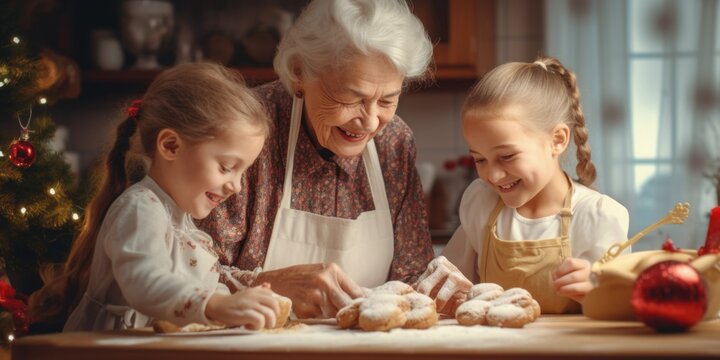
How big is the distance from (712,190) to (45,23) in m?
2.96

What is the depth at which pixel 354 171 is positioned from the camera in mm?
2100

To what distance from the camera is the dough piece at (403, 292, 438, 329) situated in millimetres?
1354

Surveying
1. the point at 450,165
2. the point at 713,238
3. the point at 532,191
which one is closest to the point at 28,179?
the point at 532,191

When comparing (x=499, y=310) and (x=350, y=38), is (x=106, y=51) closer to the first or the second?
(x=350, y=38)

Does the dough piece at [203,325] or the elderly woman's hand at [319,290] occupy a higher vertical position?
the dough piece at [203,325]

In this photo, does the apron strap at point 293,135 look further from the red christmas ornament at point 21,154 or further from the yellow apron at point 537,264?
the red christmas ornament at point 21,154

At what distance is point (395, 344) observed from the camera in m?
1.16

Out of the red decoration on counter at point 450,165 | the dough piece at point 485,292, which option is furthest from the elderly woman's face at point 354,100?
the red decoration on counter at point 450,165

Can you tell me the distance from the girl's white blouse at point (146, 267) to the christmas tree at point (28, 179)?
0.72m

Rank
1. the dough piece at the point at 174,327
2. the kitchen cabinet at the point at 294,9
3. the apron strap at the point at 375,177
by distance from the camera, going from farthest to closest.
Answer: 1. the kitchen cabinet at the point at 294,9
2. the apron strap at the point at 375,177
3. the dough piece at the point at 174,327

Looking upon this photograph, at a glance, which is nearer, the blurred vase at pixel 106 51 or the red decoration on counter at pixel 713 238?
the red decoration on counter at pixel 713 238

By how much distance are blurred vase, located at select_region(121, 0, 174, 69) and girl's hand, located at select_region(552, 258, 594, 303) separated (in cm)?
275

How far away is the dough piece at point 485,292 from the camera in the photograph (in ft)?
4.86

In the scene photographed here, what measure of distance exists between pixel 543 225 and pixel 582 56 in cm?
226
